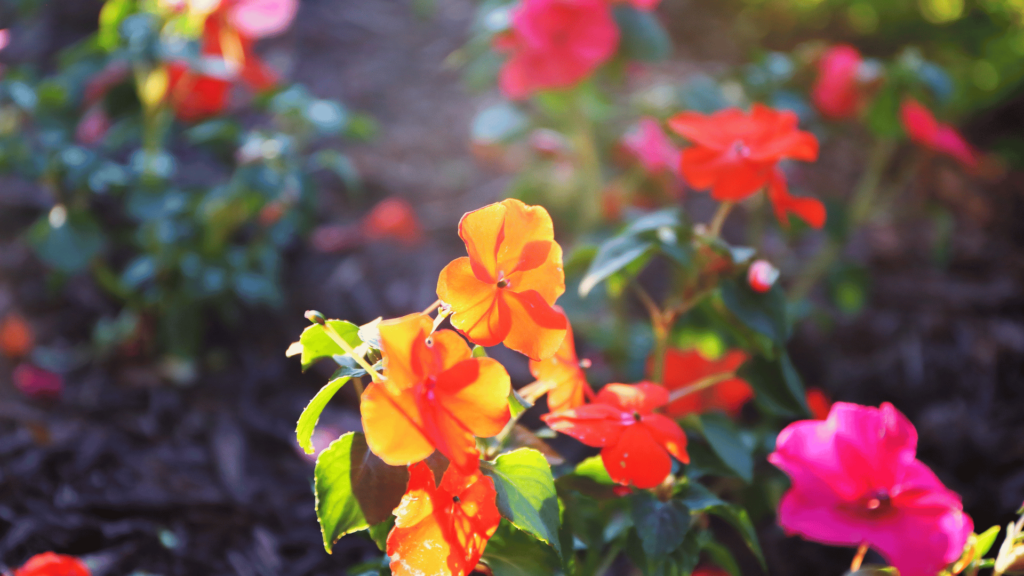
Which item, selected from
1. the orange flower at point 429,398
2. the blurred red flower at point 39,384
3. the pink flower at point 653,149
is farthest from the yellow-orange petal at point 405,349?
the blurred red flower at point 39,384

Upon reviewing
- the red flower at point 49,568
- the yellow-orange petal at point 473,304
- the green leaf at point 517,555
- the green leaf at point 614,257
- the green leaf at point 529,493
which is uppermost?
the yellow-orange petal at point 473,304

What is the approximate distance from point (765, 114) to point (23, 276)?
200 cm

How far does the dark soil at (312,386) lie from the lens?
1.32 m

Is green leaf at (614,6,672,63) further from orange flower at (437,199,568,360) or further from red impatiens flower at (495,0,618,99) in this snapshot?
orange flower at (437,199,568,360)

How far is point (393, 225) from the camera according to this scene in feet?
7.05

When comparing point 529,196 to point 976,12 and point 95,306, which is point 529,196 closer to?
point 95,306

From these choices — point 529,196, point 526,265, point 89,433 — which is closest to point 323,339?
point 526,265

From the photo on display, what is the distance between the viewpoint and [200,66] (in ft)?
4.63

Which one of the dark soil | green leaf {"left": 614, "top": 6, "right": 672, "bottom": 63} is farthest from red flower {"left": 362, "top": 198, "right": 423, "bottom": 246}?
green leaf {"left": 614, "top": 6, "right": 672, "bottom": 63}

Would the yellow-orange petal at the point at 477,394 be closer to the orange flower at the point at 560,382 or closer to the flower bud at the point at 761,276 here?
the orange flower at the point at 560,382

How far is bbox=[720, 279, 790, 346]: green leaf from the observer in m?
0.97

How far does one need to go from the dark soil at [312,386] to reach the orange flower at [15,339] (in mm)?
35

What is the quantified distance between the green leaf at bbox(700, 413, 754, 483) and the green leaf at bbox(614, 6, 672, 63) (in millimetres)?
1008

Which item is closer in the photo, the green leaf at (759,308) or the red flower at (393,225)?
the green leaf at (759,308)
